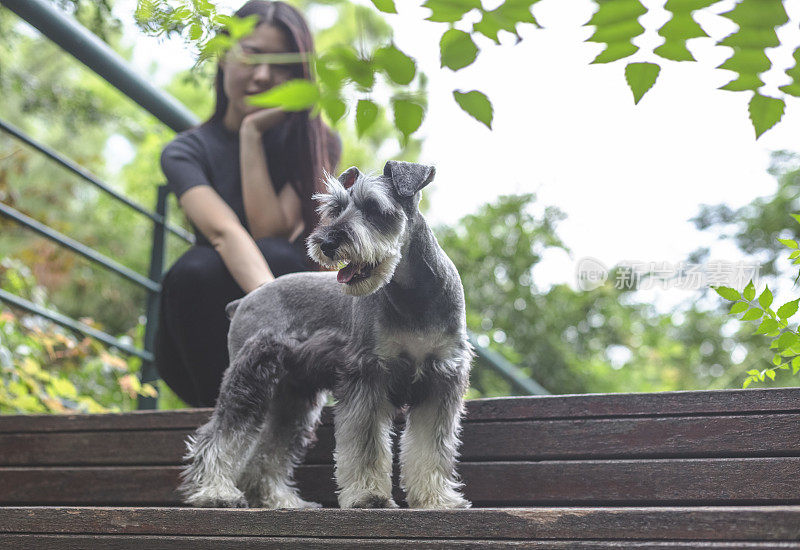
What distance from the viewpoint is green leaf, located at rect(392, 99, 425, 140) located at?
1.29 m

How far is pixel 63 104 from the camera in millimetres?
9227

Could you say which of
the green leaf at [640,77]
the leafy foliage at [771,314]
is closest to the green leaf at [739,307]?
the leafy foliage at [771,314]

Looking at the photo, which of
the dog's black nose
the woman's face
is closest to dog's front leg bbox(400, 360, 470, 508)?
the dog's black nose

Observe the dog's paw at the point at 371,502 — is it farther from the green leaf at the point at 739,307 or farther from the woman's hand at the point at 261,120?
the woman's hand at the point at 261,120

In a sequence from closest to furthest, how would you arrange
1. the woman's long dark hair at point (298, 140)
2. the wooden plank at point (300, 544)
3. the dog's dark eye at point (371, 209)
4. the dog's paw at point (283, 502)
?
the wooden plank at point (300, 544)
the dog's dark eye at point (371, 209)
the dog's paw at point (283, 502)
the woman's long dark hair at point (298, 140)

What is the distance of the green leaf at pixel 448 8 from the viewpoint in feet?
4.05

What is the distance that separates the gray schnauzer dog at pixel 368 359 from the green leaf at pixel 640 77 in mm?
1151

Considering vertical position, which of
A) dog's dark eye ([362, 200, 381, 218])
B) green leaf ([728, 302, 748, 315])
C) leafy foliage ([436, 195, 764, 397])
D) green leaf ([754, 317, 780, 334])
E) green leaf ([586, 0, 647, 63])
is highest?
green leaf ([586, 0, 647, 63])

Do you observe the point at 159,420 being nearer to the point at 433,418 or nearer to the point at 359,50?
the point at 433,418

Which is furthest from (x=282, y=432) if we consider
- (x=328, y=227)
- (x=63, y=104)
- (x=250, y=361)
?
(x=63, y=104)

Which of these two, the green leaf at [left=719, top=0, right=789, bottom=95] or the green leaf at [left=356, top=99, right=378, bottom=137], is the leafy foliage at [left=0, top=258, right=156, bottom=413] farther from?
the green leaf at [left=719, top=0, right=789, bottom=95]

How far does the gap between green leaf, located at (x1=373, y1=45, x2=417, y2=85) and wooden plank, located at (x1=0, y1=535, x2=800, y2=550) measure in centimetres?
117

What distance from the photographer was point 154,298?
167 inches

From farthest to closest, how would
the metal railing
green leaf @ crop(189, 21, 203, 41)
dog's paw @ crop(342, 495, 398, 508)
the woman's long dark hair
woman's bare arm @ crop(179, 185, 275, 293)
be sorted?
the woman's long dark hair
the metal railing
woman's bare arm @ crop(179, 185, 275, 293)
dog's paw @ crop(342, 495, 398, 508)
green leaf @ crop(189, 21, 203, 41)
